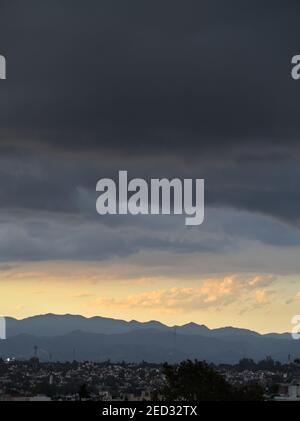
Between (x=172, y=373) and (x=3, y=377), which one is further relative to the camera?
(x=3, y=377)

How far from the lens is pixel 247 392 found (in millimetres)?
107875
